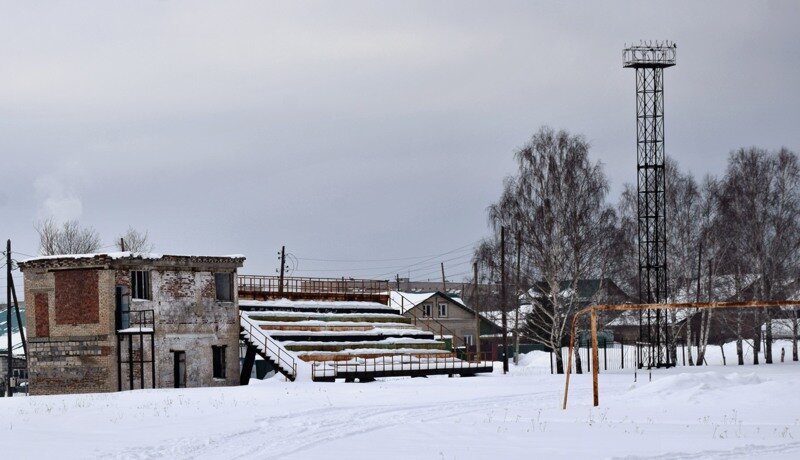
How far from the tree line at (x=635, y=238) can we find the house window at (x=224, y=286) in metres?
14.6

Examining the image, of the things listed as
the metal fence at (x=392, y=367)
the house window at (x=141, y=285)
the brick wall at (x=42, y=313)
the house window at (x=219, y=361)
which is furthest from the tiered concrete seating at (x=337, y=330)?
the brick wall at (x=42, y=313)

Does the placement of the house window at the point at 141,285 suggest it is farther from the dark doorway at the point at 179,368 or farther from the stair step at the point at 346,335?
the stair step at the point at 346,335

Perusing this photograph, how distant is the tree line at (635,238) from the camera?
172 ft

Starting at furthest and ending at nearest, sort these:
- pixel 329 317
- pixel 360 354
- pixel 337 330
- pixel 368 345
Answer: pixel 329 317 < pixel 337 330 < pixel 368 345 < pixel 360 354

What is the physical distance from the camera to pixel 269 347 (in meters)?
46.2

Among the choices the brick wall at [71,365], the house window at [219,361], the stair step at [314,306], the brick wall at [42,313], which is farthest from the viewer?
the stair step at [314,306]

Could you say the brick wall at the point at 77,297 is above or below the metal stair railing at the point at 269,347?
above

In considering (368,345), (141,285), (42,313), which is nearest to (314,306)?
(368,345)

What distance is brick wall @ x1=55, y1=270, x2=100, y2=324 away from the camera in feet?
140

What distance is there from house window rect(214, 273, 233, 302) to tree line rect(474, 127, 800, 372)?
14589 mm

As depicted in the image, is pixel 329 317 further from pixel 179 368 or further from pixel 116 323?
pixel 116 323

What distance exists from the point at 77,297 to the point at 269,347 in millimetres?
8163

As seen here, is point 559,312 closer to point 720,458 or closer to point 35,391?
point 35,391

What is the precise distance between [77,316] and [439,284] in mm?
112558
